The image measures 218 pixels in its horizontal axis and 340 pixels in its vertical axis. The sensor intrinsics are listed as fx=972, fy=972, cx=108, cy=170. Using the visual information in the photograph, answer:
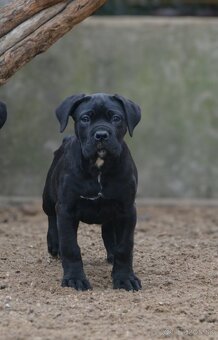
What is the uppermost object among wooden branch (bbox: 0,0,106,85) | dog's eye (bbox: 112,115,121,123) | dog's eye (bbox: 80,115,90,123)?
wooden branch (bbox: 0,0,106,85)

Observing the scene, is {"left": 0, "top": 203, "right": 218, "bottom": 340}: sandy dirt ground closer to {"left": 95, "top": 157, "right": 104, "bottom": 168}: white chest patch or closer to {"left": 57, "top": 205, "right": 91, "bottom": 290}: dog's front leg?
{"left": 57, "top": 205, "right": 91, "bottom": 290}: dog's front leg

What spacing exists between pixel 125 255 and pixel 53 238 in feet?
3.44

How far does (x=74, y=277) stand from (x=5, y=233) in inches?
91.7

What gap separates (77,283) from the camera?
6230mm

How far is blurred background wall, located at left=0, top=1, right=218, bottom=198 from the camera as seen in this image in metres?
10.2

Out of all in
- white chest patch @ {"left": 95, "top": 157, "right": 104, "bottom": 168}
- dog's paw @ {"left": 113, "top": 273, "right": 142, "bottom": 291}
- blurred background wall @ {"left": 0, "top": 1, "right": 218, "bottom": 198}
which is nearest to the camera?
white chest patch @ {"left": 95, "top": 157, "right": 104, "bottom": 168}

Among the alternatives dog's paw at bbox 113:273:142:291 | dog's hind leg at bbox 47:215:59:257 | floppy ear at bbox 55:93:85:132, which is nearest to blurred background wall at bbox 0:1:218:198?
dog's hind leg at bbox 47:215:59:257

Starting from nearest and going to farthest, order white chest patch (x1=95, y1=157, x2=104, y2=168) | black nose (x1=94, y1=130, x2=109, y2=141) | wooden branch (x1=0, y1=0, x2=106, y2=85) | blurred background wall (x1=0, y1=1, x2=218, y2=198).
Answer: black nose (x1=94, y1=130, x2=109, y2=141) → white chest patch (x1=95, y1=157, x2=104, y2=168) → wooden branch (x1=0, y1=0, x2=106, y2=85) → blurred background wall (x1=0, y1=1, x2=218, y2=198)

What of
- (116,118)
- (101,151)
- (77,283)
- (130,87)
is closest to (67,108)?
(116,118)

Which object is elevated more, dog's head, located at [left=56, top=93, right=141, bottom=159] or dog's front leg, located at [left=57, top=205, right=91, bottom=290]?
dog's head, located at [left=56, top=93, right=141, bottom=159]

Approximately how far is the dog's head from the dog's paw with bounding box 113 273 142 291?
815 millimetres

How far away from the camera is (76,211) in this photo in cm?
637

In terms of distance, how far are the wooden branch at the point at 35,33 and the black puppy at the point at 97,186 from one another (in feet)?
2.29

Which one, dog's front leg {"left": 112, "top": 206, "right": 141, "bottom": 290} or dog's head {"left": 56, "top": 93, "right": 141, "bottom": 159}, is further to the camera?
dog's front leg {"left": 112, "top": 206, "right": 141, "bottom": 290}
